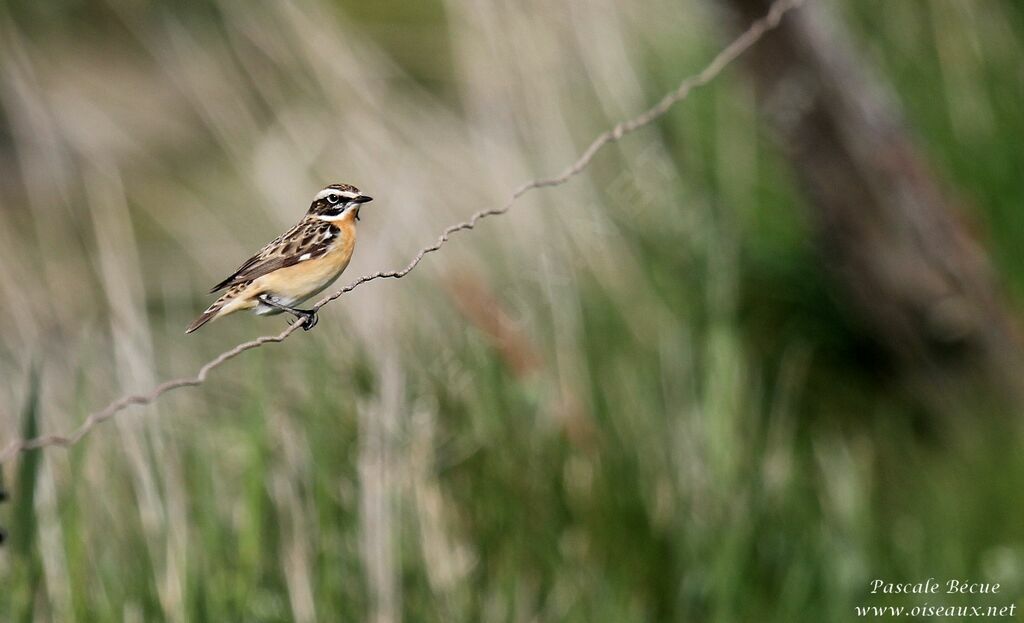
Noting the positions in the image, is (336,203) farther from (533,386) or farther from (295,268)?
(533,386)

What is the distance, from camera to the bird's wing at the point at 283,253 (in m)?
0.85

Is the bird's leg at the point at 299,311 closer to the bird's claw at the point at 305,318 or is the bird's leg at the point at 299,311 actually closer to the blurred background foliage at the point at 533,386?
the bird's claw at the point at 305,318

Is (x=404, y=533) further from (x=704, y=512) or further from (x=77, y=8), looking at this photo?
(x=77, y=8)

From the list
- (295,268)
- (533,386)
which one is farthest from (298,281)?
(533,386)

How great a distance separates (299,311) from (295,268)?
3cm

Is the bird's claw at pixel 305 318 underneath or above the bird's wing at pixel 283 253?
underneath

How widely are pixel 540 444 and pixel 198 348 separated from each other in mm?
707

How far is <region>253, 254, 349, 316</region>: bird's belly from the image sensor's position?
82 cm

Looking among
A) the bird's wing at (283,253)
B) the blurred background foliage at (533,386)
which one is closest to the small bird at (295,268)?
the bird's wing at (283,253)

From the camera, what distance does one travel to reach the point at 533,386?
6.90 feet

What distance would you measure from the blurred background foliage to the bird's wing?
A: 2.30ft

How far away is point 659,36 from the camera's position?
129 inches

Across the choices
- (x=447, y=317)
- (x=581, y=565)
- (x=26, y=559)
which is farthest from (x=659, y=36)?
(x=26, y=559)

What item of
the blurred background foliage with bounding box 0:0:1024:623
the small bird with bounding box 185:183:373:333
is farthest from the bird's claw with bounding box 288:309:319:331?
the blurred background foliage with bounding box 0:0:1024:623
